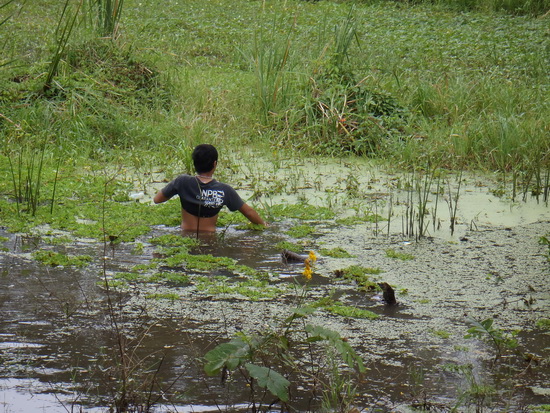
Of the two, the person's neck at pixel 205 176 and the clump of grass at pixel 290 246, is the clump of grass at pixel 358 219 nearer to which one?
the clump of grass at pixel 290 246

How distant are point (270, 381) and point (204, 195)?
126 inches

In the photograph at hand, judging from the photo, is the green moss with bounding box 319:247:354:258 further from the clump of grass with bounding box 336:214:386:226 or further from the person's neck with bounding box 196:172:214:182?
the person's neck with bounding box 196:172:214:182

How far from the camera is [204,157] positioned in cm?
577

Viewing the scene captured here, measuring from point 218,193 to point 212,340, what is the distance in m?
2.16

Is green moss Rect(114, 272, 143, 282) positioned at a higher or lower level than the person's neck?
lower

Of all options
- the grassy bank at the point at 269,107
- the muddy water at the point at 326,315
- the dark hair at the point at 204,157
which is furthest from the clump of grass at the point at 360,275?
the grassy bank at the point at 269,107

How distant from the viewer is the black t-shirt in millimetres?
5812

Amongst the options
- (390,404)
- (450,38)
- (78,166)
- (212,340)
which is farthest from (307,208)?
(450,38)

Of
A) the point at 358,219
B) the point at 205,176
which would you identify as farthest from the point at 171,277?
the point at 358,219

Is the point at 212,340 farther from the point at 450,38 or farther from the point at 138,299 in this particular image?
the point at 450,38

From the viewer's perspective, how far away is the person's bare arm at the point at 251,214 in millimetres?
5898

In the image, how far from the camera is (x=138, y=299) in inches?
173

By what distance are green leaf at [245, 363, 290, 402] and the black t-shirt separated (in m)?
3.13

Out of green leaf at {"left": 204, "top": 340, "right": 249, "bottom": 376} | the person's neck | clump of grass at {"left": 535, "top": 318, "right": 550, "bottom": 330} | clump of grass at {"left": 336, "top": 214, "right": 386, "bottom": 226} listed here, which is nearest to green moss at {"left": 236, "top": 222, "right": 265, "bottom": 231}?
the person's neck
